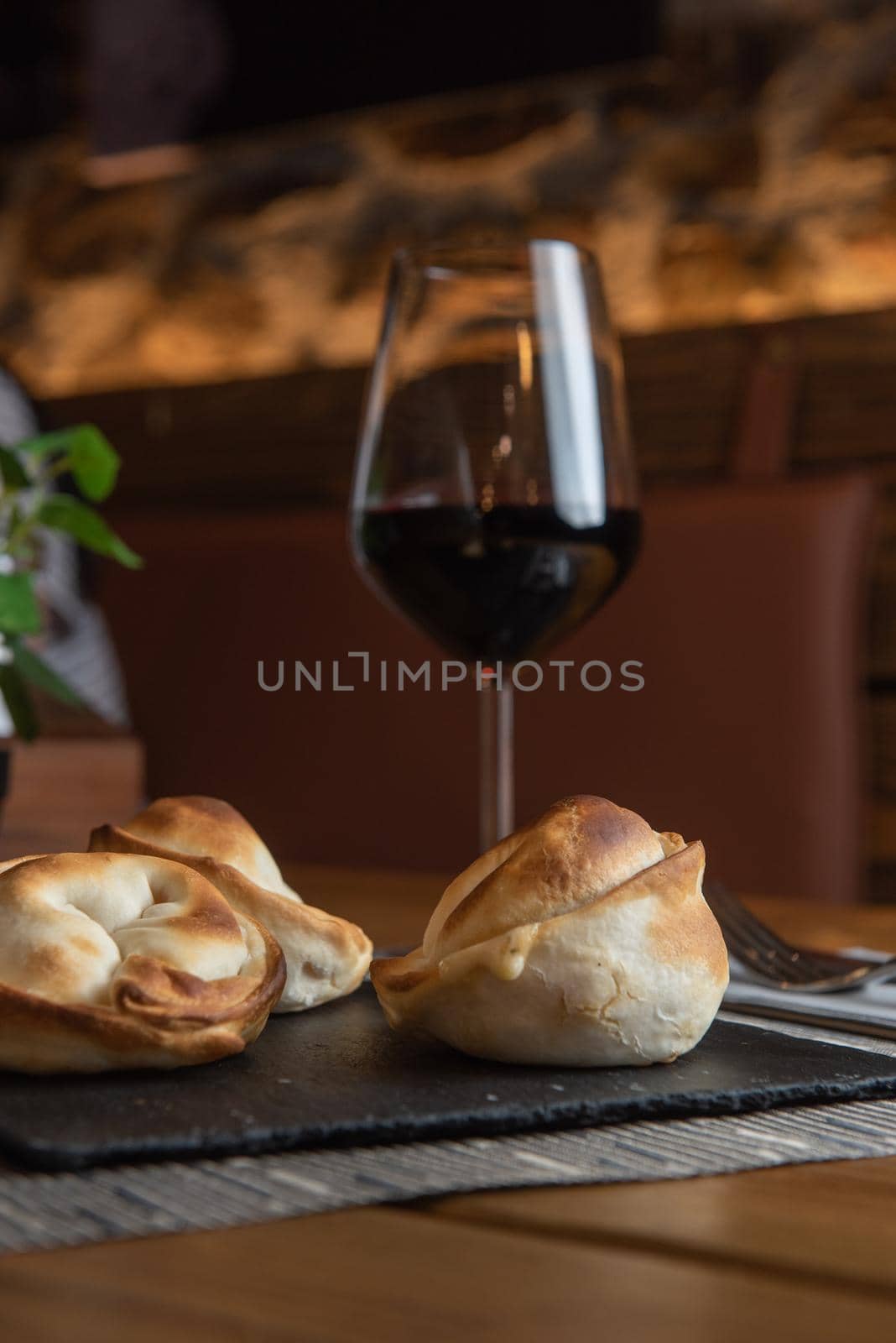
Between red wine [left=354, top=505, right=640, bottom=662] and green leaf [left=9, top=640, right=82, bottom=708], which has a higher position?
red wine [left=354, top=505, right=640, bottom=662]

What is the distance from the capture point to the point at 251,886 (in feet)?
1.46

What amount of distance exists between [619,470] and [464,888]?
34 cm

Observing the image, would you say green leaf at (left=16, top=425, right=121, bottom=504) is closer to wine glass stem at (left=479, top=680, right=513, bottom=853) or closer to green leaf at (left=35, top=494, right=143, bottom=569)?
green leaf at (left=35, top=494, right=143, bottom=569)

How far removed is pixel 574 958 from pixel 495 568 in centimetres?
38

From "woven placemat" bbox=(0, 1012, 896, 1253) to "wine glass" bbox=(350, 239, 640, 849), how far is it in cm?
33

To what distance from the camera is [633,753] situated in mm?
1640

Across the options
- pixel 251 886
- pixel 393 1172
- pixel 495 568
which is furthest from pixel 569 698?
pixel 393 1172

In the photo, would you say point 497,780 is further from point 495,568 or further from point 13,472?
point 13,472

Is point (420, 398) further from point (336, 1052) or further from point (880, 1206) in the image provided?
point (880, 1206)

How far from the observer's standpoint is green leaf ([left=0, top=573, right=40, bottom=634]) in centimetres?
63

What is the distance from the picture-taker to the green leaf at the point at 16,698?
685mm

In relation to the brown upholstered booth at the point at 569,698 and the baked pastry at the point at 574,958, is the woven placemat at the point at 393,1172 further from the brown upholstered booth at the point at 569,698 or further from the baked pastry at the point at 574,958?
the brown upholstered booth at the point at 569,698

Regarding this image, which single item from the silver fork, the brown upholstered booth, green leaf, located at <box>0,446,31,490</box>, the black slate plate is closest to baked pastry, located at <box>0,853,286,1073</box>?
the black slate plate

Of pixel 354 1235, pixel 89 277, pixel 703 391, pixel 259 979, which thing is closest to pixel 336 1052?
pixel 259 979
